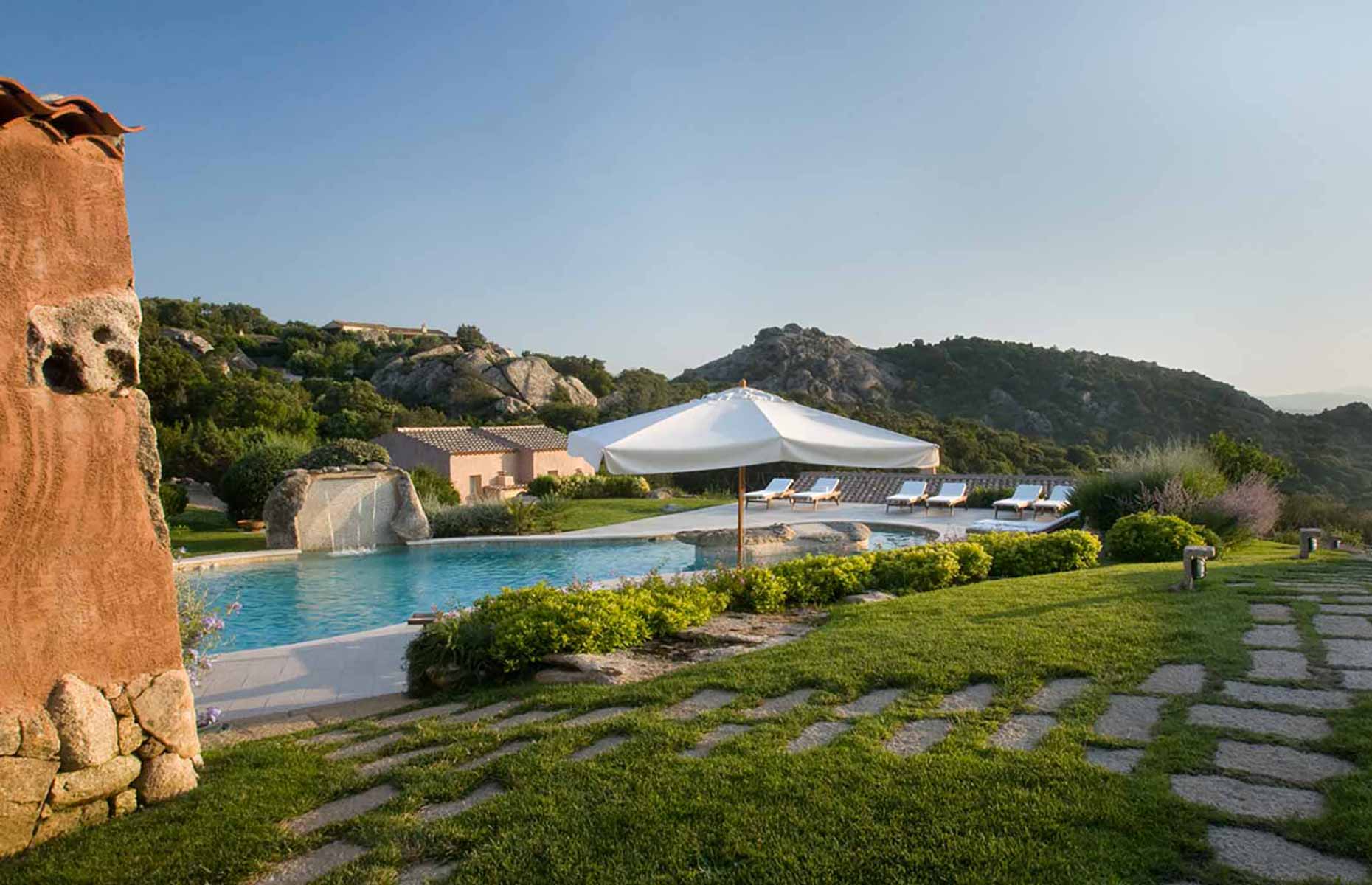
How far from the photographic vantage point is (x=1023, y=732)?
11.3 feet

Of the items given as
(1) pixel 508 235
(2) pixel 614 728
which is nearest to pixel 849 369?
(1) pixel 508 235

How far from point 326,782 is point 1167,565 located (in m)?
8.11

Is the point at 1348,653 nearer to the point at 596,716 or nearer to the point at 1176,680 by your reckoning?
the point at 1176,680

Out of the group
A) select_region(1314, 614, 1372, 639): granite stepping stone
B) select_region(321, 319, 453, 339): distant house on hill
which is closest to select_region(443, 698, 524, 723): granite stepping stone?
select_region(1314, 614, 1372, 639): granite stepping stone

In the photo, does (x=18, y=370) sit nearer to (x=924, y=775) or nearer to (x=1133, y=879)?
(x=924, y=775)

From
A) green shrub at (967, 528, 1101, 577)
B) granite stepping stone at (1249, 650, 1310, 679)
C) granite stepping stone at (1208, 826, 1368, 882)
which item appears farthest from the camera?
green shrub at (967, 528, 1101, 577)

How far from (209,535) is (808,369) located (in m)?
35.5

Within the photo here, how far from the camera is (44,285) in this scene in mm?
2910

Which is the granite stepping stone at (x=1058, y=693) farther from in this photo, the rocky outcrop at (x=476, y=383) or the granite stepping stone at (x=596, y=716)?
the rocky outcrop at (x=476, y=383)

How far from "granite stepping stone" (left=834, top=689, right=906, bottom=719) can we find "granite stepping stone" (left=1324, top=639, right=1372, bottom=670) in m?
2.43

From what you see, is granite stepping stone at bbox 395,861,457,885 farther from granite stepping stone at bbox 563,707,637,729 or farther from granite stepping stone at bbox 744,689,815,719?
granite stepping stone at bbox 744,689,815,719

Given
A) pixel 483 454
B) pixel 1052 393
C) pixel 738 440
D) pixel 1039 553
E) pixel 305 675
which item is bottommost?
pixel 305 675

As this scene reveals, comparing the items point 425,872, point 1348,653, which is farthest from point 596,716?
point 1348,653

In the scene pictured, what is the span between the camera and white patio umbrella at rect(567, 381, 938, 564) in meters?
6.34
